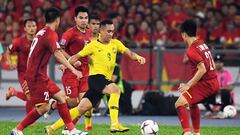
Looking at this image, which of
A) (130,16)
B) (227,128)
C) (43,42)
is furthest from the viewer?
(130,16)

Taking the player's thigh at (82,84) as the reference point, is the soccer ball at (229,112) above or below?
below

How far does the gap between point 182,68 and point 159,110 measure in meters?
1.68

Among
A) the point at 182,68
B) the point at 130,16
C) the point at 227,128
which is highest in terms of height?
the point at 130,16

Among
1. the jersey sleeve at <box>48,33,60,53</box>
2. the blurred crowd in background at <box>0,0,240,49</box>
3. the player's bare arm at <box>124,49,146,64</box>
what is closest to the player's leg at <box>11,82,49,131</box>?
the jersey sleeve at <box>48,33,60,53</box>

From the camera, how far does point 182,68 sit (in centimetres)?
2088

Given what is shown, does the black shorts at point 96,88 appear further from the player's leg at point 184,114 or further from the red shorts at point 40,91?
the player's leg at point 184,114

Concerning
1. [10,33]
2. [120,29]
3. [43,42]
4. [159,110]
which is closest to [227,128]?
[159,110]

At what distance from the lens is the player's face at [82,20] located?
593 inches

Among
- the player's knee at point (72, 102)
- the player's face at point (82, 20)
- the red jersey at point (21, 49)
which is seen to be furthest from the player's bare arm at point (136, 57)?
the red jersey at point (21, 49)

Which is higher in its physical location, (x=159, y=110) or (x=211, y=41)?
(x=211, y=41)

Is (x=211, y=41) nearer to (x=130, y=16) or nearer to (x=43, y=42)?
(x=130, y=16)

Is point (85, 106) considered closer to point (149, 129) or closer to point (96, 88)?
point (96, 88)

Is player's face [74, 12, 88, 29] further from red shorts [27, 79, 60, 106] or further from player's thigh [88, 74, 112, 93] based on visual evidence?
red shorts [27, 79, 60, 106]

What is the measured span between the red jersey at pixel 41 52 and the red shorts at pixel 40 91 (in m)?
0.08
